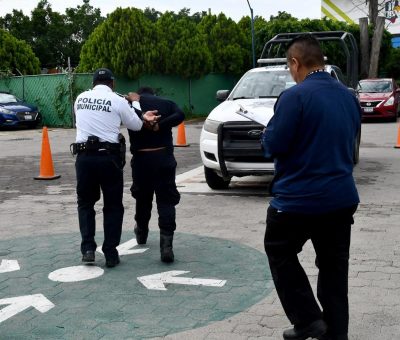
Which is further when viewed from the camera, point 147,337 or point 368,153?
point 368,153

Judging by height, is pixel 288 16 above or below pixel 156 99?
above

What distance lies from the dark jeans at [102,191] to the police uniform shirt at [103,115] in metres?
0.18

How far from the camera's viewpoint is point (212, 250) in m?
6.36

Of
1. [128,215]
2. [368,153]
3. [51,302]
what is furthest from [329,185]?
[368,153]

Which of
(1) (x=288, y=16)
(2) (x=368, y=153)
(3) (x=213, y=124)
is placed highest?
(1) (x=288, y=16)

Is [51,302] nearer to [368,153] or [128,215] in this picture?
[128,215]

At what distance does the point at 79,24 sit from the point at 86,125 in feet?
192

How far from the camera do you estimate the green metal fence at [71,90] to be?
80.7ft

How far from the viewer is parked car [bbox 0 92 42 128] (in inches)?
933

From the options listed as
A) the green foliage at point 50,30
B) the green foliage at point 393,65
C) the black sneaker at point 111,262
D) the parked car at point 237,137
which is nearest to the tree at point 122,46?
the green foliage at point 393,65

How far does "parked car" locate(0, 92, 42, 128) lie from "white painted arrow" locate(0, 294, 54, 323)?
19.7m

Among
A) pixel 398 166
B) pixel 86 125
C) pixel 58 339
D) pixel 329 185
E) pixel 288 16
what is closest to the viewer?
pixel 329 185

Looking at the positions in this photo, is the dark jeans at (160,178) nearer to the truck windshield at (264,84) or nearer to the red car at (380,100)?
the truck windshield at (264,84)

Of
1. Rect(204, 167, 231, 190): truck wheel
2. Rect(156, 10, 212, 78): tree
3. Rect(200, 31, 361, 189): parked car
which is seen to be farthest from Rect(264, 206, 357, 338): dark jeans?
Rect(156, 10, 212, 78): tree
